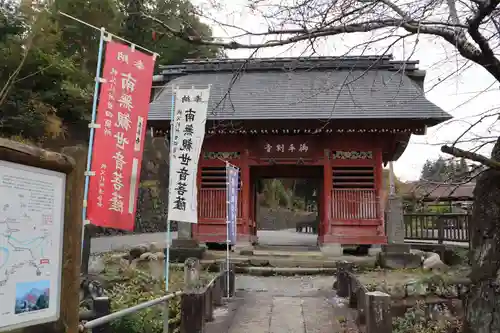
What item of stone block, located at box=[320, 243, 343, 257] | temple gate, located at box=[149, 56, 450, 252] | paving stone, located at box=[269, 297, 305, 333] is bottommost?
paving stone, located at box=[269, 297, 305, 333]

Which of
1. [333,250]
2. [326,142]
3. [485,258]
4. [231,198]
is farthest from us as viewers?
[326,142]

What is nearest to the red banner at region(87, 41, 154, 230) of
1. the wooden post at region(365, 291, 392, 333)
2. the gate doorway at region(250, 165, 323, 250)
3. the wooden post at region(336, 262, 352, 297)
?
the wooden post at region(365, 291, 392, 333)

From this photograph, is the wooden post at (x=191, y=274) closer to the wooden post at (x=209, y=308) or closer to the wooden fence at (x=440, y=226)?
the wooden post at (x=209, y=308)

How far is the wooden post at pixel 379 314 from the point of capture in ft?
15.3

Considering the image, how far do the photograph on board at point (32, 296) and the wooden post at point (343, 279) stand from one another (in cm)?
→ 660

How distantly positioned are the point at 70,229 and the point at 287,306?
5.89 m

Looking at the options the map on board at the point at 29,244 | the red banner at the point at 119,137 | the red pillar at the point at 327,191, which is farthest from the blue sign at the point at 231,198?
the map on board at the point at 29,244

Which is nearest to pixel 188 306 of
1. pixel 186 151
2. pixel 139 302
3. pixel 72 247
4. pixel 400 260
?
pixel 139 302

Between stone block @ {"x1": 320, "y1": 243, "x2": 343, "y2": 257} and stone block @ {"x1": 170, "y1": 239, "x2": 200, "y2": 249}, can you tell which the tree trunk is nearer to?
stone block @ {"x1": 320, "y1": 243, "x2": 343, "y2": 257}

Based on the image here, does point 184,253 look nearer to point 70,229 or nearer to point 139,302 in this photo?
→ point 139,302

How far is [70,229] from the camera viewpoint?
2.30 m

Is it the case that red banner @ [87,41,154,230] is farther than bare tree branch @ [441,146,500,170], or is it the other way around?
red banner @ [87,41,154,230]

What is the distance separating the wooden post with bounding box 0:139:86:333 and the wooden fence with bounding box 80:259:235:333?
34 centimetres

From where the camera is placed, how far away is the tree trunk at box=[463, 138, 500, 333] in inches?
155
